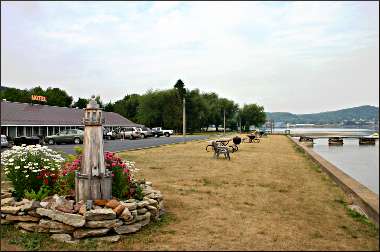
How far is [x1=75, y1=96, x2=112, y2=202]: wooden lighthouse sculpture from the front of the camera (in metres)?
6.71

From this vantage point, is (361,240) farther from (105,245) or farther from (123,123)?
(123,123)

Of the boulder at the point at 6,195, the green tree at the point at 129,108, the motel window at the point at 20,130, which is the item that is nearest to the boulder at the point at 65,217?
the boulder at the point at 6,195

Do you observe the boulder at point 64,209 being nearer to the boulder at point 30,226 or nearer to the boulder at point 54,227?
the boulder at point 54,227

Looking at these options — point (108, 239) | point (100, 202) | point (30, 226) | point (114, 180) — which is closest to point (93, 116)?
point (114, 180)

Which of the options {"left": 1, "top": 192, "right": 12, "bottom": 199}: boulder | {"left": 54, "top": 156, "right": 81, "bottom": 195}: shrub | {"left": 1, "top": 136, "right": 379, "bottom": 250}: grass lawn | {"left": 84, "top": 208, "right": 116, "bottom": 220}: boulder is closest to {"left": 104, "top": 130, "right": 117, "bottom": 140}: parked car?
{"left": 1, "top": 136, "right": 379, "bottom": 250}: grass lawn

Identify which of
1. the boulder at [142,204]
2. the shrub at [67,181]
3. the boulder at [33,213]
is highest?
the shrub at [67,181]

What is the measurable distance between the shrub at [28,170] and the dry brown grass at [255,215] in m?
2.67

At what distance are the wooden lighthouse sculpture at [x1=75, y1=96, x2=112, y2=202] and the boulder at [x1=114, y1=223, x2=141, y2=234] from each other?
89 cm

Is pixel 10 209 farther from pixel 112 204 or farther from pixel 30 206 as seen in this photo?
pixel 112 204

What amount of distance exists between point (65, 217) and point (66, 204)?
42 cm

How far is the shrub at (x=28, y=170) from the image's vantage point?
736cm

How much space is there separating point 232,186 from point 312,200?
250 cm

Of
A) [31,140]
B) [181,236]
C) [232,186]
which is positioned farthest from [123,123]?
[181,236]

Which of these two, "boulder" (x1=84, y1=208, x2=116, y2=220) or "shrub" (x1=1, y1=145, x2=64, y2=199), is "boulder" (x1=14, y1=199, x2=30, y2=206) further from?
"boulder" (x1=84, y1=208, x2=116, y2=220)
